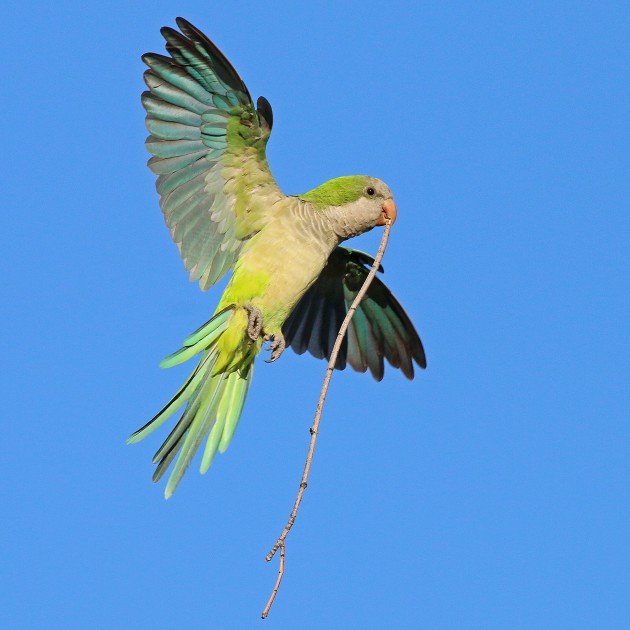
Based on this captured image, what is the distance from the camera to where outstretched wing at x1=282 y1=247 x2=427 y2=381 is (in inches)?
273

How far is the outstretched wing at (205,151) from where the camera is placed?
5.48 meters

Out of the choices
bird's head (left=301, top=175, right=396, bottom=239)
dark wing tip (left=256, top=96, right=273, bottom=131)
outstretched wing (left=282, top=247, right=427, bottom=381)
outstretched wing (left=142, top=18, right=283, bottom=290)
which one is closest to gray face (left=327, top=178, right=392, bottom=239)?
bird's head (left=301, top=175, right=396, bottom=239)

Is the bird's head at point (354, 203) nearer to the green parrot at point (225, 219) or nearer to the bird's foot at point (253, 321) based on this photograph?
the green parrot at point (225, 219)

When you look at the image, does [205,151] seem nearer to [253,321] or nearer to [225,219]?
[225,219]

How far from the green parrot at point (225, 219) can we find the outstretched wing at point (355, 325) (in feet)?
3.24

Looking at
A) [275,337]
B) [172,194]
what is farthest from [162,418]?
[172,194]

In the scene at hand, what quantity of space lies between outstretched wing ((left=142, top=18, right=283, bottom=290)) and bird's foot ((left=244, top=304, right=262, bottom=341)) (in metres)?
0.45

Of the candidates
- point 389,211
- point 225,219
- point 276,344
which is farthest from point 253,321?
point 389,211

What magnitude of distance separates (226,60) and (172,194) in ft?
3.05

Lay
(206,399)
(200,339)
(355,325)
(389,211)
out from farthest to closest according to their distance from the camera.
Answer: (355,325), (389,211), (206,399), (200,339)

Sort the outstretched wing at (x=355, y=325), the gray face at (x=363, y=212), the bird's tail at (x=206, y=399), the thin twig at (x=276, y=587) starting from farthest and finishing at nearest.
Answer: the outstretched wing at (x=355, y=325) < the gray face at (x=363, y=212) < the bird's tail at (x=206, y=399) < the thin twig at (x=276, y=587)

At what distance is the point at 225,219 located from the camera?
5898 mm

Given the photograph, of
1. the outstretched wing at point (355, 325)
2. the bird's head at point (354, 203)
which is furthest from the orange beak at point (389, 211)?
the outstretched wing at point (355, 325)

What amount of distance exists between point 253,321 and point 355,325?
1663 mm
